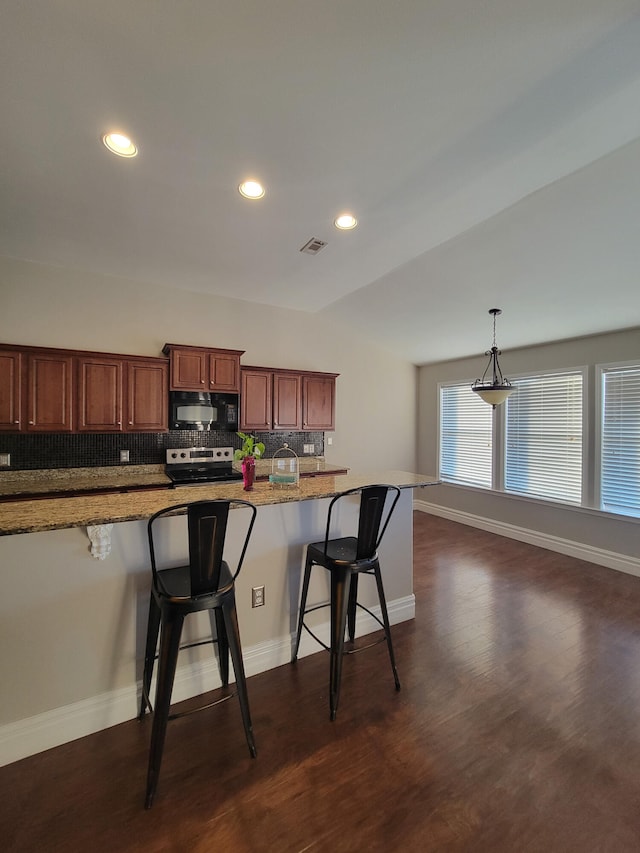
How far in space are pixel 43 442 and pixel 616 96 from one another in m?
4.92

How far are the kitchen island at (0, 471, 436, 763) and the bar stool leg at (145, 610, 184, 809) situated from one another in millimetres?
455

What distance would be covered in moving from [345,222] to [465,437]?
3955mm

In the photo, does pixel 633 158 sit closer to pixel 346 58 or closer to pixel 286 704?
pixel 346 58

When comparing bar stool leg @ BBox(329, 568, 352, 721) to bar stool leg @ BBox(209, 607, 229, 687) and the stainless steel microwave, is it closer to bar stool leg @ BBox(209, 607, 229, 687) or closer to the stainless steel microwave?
bar stool leg @ BBox(209, 607, 229, 687)

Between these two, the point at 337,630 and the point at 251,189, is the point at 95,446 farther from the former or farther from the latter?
the point at 337,630

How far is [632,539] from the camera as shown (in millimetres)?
3832

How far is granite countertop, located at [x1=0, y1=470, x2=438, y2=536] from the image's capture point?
1.51m

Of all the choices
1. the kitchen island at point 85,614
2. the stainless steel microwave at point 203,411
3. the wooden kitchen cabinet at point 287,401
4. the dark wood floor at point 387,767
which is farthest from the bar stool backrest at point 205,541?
the wooden kitchen cabinet at point 287,401

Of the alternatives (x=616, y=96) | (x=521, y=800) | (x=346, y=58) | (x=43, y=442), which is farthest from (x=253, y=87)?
(x=43, y=442)

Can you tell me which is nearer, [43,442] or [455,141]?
[455,141]

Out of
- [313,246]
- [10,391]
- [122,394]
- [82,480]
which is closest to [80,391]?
[122,394]

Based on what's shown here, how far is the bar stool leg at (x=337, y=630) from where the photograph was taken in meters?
1.88

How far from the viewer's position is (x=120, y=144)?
203 centimetres

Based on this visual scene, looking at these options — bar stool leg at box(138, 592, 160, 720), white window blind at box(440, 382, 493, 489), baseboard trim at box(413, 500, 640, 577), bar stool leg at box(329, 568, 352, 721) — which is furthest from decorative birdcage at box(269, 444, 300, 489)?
white window blind at box(440, 382, 493, 489)
